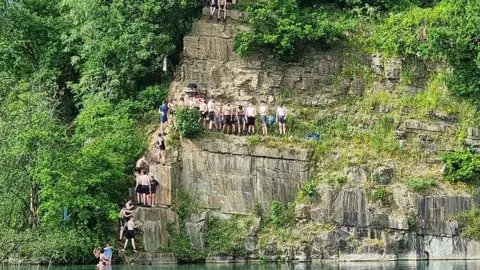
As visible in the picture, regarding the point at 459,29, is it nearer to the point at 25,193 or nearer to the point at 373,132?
the point at 373,132

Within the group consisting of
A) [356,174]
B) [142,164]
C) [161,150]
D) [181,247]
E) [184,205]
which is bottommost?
Answer: [181,247]

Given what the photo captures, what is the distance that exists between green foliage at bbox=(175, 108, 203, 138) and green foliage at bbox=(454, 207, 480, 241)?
1107 cm

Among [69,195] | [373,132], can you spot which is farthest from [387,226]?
[69,195]

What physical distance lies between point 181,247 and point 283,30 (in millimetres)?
11458

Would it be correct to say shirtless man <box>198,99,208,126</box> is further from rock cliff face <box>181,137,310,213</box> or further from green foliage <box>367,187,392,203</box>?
green foliage <box>367,187,392,203</box>

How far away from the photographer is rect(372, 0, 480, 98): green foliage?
116 feet

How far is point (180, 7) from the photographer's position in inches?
1549

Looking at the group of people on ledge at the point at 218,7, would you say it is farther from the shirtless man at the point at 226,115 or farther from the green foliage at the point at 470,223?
the green foliage at the point at 470,223

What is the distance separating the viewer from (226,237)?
34.1m

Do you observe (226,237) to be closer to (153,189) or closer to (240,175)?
(240,175)

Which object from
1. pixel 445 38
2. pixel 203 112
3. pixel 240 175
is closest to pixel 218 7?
pixel 203 112

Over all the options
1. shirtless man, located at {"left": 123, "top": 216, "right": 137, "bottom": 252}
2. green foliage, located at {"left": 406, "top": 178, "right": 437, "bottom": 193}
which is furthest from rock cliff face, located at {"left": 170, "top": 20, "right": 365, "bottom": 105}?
shirtless man, located at {"left": 123, "top": 216, "right": 137, "bottom": 252}

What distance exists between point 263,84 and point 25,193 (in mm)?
11795

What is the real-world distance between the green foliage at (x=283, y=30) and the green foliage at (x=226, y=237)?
816 centimetres
